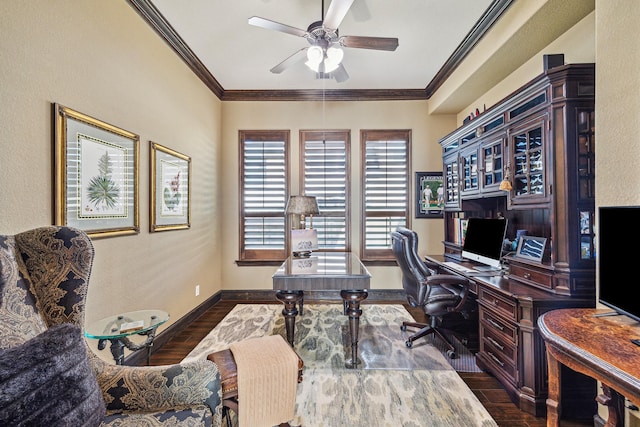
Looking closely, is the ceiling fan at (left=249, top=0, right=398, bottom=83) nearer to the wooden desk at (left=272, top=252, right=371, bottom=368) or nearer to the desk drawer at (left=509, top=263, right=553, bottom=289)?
the wooden desk at (left=272, top=252, right=371, bottom=368)

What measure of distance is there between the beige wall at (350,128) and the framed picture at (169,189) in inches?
42.0

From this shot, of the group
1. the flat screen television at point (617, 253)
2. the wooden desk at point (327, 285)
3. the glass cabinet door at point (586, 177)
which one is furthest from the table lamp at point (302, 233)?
the flat screen television at point (617, 253)

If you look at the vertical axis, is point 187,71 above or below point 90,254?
above

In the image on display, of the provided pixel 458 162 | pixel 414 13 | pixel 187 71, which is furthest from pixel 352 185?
pixel 187 71

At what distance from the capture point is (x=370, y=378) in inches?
86.2

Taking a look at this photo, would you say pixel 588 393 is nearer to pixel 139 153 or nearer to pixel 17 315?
pixel 17 315

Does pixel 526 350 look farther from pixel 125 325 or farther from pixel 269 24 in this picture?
pixel 269 24

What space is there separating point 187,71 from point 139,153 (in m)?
1.39

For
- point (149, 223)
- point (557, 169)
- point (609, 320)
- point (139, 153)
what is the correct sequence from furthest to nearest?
point (149, 223) < point (139, 153) < point (557, 169) < point (609, 320)

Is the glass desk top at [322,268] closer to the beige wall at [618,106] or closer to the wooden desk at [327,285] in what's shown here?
the wooden desk at [327,285]

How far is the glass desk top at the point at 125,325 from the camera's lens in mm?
1476

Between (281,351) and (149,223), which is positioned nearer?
(281,351)

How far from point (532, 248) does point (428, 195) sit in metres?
2.10

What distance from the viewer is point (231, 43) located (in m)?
2.98
